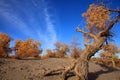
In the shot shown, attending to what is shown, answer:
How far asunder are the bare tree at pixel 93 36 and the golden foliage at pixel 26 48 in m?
25.1

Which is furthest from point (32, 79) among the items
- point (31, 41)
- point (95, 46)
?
point (31, 41)

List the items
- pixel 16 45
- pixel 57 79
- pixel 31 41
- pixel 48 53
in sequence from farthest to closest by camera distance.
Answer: pixel 48 53 → pixel 31 41 → pixel 16 45 → pixel 57 79

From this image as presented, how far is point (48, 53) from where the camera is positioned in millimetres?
54500

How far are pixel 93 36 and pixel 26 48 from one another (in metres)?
30.8

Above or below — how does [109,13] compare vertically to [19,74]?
above

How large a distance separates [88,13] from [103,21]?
1723mm

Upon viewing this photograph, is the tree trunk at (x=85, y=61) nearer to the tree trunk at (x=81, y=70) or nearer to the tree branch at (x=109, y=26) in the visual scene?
the tree trunk at (x=81, y=70)

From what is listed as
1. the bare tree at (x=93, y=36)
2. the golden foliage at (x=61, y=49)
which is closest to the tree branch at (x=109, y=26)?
the bare tree at (x=93, y=36)

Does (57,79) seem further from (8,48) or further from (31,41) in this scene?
(31,41)

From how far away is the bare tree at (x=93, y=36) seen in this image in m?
10.1

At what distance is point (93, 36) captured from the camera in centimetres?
1210

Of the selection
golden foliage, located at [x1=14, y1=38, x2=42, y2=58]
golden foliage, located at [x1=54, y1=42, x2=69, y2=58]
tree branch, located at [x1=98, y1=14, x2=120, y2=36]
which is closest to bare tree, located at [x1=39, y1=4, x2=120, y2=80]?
tree branch, located at [x1=98, y1=14, x2=120, y2=36]

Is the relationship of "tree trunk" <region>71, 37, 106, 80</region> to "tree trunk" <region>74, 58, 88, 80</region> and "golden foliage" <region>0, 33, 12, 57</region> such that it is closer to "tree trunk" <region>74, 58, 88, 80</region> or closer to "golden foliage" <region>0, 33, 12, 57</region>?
"tree trunk" <region>74, 58, 88, 80</region>

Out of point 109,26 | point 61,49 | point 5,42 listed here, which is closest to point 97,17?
point 109,26
